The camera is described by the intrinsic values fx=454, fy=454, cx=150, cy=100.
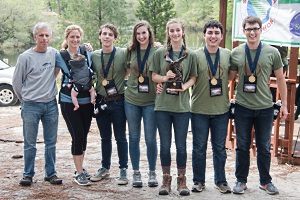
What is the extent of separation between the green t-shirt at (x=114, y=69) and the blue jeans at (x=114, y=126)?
0.17 m

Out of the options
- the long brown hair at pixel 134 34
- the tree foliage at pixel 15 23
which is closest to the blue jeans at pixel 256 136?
the long brown hair at pixel 134 34

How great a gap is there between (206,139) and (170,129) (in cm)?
40

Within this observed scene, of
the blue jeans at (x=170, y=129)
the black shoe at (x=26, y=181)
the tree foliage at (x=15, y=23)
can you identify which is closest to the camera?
the blue jeans at (x=170, y=129)

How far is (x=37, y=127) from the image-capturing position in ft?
16.6

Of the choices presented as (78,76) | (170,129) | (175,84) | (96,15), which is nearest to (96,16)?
(96,15)

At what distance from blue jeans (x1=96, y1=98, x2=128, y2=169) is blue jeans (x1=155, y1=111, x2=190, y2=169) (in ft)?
1.71

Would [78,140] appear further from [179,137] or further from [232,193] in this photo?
[232,193]

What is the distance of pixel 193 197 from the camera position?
4.68 m

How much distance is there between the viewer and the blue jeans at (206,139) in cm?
468

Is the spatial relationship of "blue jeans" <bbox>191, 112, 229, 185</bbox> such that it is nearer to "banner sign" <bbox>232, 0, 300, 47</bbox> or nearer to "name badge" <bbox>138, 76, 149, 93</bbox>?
"name badge" <bbox>138, 76, 149, 93</bbox>

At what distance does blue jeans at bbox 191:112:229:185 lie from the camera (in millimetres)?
4676

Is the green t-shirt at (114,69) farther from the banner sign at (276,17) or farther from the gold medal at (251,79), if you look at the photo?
the banner sign at (276,17)

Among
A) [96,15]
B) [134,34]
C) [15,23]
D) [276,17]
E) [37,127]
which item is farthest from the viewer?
[15,23]

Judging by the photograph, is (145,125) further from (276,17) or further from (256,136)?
(276,17)
